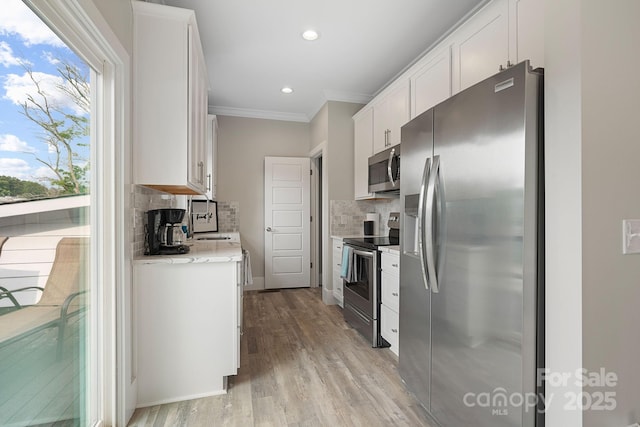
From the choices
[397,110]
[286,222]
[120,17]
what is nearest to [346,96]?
[397,110]

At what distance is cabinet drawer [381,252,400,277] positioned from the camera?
242cm

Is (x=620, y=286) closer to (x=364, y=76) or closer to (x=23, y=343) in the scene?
(x=23, y=343)

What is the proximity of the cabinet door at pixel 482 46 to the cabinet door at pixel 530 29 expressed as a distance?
0.25ft

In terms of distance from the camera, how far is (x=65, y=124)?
130 cm

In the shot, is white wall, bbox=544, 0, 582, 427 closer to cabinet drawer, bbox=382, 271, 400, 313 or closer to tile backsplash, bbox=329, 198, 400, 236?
cabinet drawer, bbox=382, 271, 400, 313

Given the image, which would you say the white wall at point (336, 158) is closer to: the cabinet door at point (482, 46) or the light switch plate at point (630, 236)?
the cabinet door at point (482, 46)

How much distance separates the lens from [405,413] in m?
1.84

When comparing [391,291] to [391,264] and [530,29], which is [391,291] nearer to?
[391,264]

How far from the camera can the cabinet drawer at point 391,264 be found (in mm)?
2422

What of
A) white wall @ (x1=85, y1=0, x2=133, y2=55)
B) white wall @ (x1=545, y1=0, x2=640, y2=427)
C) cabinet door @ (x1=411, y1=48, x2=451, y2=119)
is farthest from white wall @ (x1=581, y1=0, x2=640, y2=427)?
white wall @ (x1=85, y1=0, x2=133, y2=55)

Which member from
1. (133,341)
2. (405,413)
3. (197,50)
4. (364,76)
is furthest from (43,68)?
(364,76)

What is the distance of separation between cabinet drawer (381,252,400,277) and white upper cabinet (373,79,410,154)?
1188mm

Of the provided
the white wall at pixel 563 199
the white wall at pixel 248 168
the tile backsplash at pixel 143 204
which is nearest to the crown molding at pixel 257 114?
the white wall at pixel 248 168

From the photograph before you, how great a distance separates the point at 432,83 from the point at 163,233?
233 centimetres
